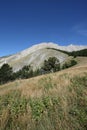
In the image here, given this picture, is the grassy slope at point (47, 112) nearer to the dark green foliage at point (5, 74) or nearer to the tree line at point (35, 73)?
the tree line at point (35, 73)

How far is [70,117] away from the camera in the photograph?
5.25 metres

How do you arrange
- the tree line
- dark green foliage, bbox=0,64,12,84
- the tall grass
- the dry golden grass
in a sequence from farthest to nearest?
the tree line
dark green foliage, bbox=0,64,12,84
the dry golden grass
the tall grass

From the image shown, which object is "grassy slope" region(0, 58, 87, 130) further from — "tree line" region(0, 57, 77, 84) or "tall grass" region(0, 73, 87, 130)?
"tree line" region(0, 57, 77, 84)

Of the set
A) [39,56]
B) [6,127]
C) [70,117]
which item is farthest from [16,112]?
[39,56]

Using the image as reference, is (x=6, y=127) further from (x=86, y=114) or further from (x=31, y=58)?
(x=31, y=58)

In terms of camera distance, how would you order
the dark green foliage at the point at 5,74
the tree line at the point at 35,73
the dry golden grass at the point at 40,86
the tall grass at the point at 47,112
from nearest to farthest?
the tall grass at the point at 47,112 < the dry golden grass at the point at 40,86 < the dark green foliage at the point at 5,74 < the tree line at the point at 35,73

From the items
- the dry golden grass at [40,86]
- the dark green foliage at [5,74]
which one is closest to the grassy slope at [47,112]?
the dry golden grass at [40,86]

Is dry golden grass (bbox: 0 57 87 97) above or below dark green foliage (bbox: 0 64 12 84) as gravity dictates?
below

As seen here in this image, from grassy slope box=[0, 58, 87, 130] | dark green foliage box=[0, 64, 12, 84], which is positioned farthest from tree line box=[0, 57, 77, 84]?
grassy slope box=[0, 58, 87, 130]

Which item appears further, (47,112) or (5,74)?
(5,74)

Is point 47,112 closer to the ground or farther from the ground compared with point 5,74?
closer to the ground

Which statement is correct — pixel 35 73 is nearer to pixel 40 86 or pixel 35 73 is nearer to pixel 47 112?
pixel 40 86

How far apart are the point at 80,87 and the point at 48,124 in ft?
9.74

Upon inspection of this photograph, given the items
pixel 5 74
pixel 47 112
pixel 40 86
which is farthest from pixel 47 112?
pixel 5 74
